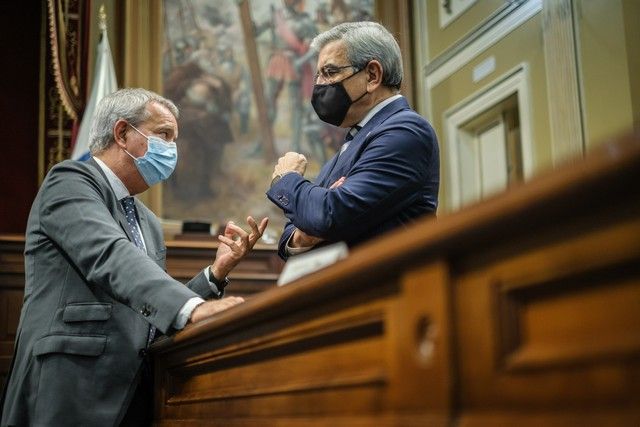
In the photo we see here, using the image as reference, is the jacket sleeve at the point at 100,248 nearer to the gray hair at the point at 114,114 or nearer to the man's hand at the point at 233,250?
the gray hair at the point at 114,114

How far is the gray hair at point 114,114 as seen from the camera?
3.09 meters

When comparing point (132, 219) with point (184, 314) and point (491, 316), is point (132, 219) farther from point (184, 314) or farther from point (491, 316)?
point (491, 316)

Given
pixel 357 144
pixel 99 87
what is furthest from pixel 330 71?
pixel 99 87

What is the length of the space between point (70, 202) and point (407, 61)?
19.4 feet

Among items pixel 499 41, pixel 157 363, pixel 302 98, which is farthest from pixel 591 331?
pixel 302 98

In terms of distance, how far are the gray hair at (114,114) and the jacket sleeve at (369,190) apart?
31.0 inches

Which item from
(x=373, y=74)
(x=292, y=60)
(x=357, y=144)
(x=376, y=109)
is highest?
(x=292, y=60)

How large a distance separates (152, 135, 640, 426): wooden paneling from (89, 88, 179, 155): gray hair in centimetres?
162

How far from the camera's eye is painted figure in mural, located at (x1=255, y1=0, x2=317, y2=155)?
316 inches

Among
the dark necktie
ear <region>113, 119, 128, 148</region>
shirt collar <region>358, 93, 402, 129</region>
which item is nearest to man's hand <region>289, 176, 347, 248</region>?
shirt collar <region>358, 93, 402, 129</region>

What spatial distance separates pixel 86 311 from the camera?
2.54 meters

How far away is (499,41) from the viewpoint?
22.9ft

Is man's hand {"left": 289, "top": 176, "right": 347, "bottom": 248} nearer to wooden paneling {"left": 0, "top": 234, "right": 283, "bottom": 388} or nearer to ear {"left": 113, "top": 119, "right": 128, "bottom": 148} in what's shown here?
ear {"left": 113, "top": 119, "right": 128, "bottom": 148}

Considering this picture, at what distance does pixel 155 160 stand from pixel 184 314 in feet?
2.97
